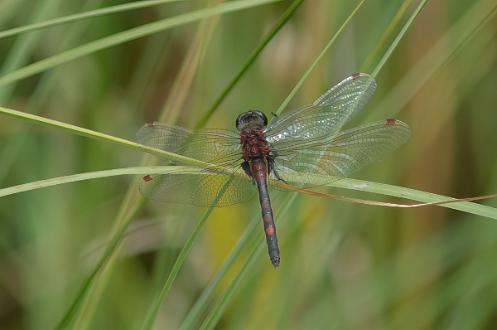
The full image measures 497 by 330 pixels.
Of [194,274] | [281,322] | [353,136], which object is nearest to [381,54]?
[353,136]

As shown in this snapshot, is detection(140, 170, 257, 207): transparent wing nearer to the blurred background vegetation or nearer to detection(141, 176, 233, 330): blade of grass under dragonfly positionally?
the blurred background vegetation

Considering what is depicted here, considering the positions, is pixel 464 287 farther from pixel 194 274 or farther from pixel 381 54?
pixel 194 274

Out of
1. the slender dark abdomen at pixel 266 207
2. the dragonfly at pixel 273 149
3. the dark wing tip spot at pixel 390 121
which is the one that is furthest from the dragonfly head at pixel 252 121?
the dark wing tip spot at pixel 390 121

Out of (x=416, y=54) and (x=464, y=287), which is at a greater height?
(x=416, y=54)

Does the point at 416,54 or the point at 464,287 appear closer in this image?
the point at 464,287

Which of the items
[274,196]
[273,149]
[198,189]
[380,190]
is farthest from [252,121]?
[380,190]

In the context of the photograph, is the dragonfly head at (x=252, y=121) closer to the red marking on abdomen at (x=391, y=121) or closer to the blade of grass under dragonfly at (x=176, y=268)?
the red marking on abdomen at (x=391, y=121)

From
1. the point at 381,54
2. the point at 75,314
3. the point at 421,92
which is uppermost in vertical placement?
the point at 421,92
